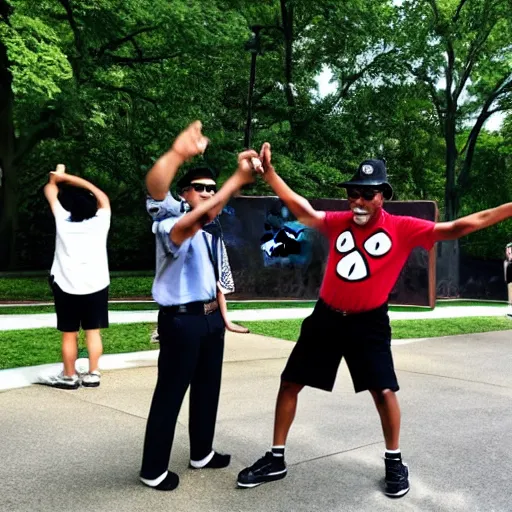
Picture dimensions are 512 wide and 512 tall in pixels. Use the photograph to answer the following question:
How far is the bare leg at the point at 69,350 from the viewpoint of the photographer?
244 inches

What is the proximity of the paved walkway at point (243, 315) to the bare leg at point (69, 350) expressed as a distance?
4.33 metres

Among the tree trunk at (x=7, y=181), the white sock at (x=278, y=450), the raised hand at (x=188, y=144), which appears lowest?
A: the white sock at (x=278, y=450)

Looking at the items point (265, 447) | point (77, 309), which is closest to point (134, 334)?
point (77, 309)

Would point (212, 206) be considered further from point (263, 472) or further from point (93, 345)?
point (93, 345)

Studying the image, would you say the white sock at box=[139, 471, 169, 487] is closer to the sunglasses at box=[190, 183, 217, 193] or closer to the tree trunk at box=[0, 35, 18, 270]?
the sunglasses at box=[190, 183, 217, 193]

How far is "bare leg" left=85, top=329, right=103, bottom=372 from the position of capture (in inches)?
249

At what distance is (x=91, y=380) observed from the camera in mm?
6414

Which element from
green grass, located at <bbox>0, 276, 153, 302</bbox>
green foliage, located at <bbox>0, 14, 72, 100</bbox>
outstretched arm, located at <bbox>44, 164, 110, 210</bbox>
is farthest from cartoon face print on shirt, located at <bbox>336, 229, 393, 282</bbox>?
green grass, located at <bbox>0, 276, 153, 302</bbox>

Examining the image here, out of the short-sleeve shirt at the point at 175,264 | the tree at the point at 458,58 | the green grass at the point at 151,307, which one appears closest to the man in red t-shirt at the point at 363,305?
the short-sleeve shirt at the point at 175,264

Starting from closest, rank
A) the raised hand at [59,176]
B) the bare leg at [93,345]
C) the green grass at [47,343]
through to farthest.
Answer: the raised hand at [59,176] → the bare leg at [93,345] → the green grass at [47,343]

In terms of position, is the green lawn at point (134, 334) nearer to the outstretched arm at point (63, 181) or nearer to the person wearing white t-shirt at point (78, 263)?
the person wearing white t-shirt at point (78, 263)

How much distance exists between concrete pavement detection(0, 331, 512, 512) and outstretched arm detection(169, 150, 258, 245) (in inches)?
55.9

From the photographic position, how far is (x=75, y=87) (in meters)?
16.7

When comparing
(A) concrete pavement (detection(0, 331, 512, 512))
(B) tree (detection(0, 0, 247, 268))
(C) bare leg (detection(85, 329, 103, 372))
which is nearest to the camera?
(A) concrete pavement (detection(0, 331, 512, 512))
